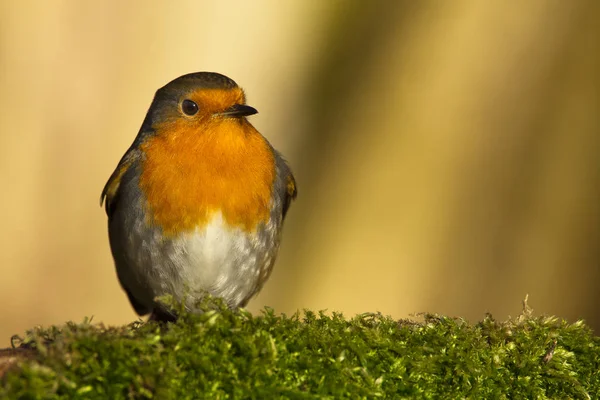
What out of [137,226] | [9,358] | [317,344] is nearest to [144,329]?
[9,358]

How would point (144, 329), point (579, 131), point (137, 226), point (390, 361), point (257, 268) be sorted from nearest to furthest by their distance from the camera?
point (144, 329)
point (390, 361)
point (137, 226)
point (257, 268)
point (579, 131)

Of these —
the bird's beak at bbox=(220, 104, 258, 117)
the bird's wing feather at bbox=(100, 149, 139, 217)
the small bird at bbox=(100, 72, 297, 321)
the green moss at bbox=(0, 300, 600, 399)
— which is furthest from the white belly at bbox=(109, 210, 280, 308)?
the green moss at bbox=(0, 300, 600, 399)

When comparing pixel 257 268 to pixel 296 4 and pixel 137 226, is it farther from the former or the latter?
pixel 296 4

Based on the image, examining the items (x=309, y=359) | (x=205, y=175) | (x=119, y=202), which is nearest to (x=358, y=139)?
(x=119, y=202)

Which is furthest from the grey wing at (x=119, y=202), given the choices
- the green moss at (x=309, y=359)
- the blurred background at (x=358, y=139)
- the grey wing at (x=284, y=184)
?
the blurred background at (x=358, y=139)

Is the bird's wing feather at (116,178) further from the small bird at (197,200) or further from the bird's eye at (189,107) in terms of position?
the bird's eye at (189,107)

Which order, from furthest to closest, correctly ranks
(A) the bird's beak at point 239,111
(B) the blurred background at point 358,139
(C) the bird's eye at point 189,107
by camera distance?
1. (B) the blurred background at point 358,139
2. (C) the bird's eye at point 189,107
3. (A) the bird's beak at point 239,111
